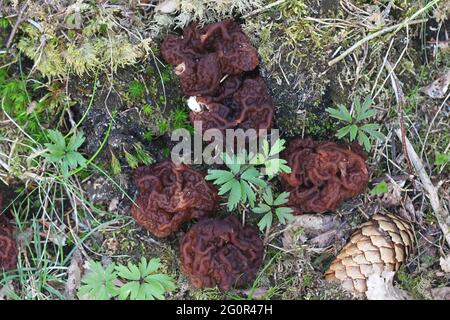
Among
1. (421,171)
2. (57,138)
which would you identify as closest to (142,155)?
(57,138)

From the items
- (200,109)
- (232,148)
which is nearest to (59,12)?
(200,109)

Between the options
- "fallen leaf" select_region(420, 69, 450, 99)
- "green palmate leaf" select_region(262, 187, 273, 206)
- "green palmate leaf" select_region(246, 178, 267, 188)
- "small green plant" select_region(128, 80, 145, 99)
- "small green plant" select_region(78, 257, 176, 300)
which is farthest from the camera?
"fallen leaf" select_region(420, 69, 450, 99)

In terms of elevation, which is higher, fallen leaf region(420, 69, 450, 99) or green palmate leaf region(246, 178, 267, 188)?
fallen leaf region(420, 69, 450, 99)

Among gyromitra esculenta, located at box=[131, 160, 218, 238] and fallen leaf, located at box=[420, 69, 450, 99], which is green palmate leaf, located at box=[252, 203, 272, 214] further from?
fallen leaf, located at box=[420, 69, 450, 99]

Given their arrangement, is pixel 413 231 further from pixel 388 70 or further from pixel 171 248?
pixel 171 248

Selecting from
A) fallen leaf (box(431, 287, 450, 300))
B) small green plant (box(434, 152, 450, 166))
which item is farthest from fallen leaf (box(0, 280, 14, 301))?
small green plant (box(434, 152, 450, 166))

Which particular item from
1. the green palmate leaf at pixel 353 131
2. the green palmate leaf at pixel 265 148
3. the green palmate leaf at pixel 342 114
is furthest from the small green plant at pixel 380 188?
the green palmate leaf at pixel 265 148

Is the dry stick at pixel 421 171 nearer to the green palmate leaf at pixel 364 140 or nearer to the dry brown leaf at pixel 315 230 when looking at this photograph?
the green palmate leaf at pixel 364 140
